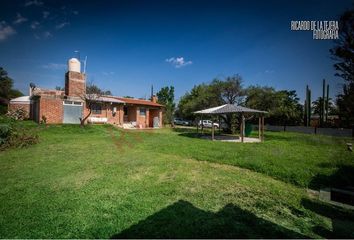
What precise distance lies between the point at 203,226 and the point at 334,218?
9.06 ft

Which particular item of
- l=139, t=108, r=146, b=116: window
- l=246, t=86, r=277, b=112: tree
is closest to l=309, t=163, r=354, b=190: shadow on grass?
l=246, t=86, r=277, b=112: tree

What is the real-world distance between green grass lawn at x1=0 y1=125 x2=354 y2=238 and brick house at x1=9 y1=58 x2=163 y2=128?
1376 cm

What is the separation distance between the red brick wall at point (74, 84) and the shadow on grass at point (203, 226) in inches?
847

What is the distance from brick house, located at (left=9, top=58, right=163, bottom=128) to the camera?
1987 cm

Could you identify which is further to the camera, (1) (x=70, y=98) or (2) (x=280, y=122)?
(2) (x=280, y=122)

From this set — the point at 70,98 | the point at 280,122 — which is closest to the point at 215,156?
the point at 70,98

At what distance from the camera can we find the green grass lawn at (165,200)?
10.9 ft

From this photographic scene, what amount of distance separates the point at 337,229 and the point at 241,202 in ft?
5.52

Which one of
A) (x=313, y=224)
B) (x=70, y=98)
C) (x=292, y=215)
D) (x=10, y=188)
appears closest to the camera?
(x=313, y=224)

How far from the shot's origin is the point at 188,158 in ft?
28.3

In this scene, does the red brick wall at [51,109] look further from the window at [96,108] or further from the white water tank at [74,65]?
the white water tank at [74,65]

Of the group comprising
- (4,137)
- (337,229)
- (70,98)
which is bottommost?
(337,229)

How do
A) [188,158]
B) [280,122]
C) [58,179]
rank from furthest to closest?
[280,122], [188,158], [58,179]

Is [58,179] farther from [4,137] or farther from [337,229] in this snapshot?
[4,137]
